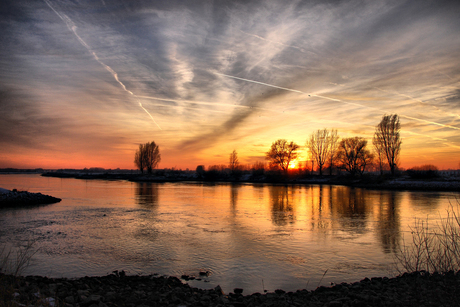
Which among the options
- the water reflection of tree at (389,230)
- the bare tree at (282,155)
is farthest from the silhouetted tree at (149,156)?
the water reflection of tree at (389,230)

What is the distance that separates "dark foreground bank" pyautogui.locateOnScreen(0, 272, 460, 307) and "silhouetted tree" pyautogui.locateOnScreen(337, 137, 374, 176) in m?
58.6

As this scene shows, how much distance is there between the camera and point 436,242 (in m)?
9.71

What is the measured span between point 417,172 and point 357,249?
48279mm

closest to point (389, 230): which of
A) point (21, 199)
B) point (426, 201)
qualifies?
point (426, 201)

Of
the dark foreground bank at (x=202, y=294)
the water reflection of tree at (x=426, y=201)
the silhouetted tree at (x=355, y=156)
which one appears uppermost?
the silhouetted tree at (x=355, y=156)

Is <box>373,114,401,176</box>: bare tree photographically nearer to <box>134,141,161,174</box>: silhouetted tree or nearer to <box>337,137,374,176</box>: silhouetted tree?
<box>337,137,374,176</box>: silhouetted tree

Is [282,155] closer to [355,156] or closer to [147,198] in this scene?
[355,156]

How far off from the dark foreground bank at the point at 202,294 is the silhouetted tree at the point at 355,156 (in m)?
58.6

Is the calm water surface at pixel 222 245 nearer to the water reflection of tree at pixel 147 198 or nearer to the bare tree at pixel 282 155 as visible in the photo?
the water reflection of tree at pixel 147 198

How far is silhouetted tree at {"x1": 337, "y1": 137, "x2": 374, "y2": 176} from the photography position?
5966 centimetres

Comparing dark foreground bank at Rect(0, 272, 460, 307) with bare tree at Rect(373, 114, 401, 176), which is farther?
bare tree at Rect(373, 114, 401, 176)

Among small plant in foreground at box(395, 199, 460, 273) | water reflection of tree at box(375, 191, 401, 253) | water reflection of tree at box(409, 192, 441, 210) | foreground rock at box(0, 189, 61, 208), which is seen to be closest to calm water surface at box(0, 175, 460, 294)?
water reflection of tree at box(375, 191, 401, 253)

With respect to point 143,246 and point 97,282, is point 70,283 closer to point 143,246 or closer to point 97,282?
point 97,282

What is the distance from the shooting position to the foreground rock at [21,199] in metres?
21.1
